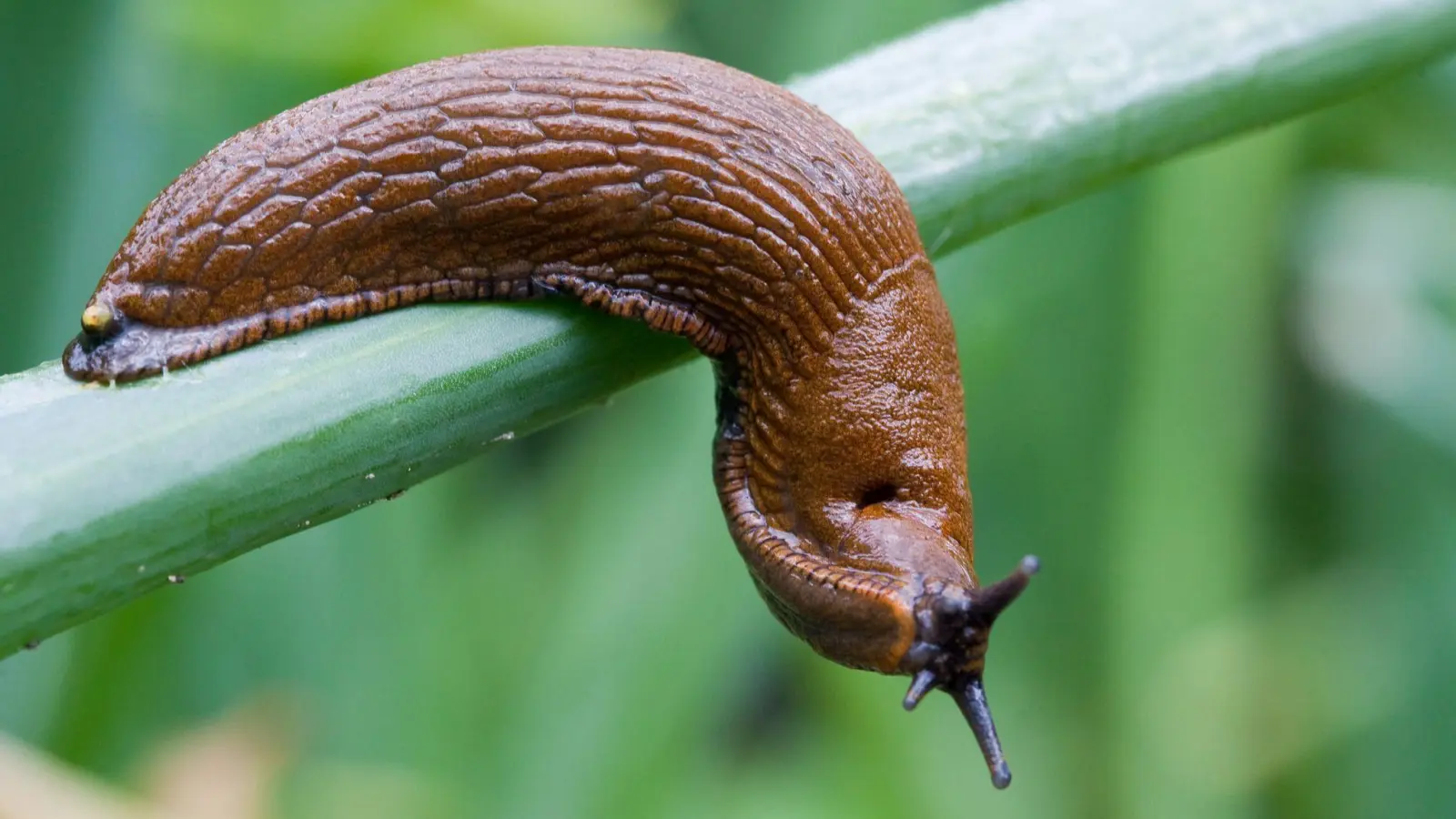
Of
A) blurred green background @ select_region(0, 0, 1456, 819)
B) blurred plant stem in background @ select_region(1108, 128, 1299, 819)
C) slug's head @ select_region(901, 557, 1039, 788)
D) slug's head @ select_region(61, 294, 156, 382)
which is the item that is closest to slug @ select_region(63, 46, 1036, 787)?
slug's head @ select_region(901, 557, 1039, 788)

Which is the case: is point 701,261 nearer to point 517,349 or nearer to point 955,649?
point 517,349

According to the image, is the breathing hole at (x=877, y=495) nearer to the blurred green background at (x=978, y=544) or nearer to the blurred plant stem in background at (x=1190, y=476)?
the blurred green background at (x=978, y=544)

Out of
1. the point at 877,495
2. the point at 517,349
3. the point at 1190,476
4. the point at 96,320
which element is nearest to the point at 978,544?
the point at 1190,476

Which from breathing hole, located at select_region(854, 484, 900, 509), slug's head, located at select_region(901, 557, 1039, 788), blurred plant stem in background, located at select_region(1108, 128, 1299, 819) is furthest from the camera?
blurred plant stem in background, located at select_region(1108, 128, 1299, 819)

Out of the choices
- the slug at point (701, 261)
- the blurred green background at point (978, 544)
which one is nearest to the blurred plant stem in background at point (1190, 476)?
the blurred green background at point (978, 544)

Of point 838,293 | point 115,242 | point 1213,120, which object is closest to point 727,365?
point 838,293

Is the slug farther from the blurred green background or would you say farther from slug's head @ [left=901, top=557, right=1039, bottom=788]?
the blurred green background

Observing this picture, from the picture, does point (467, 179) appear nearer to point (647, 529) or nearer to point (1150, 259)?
point (647, 529)
